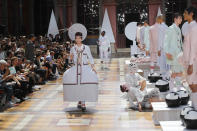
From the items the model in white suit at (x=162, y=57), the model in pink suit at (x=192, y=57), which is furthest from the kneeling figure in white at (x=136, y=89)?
the model in pink suit at (x=192, y=57)

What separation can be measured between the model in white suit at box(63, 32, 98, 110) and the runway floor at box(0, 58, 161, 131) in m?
0.40

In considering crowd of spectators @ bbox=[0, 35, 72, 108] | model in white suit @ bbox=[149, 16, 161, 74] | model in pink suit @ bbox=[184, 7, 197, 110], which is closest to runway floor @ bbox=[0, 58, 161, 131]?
crowd of spectators @ bbox=[0, 35, 72, 108]

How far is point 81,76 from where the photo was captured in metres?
9.58

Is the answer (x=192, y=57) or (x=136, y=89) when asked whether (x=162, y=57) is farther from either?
(x=192, y=57)

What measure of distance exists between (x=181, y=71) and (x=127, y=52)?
1849 cm

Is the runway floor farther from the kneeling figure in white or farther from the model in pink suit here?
the model in pink suit

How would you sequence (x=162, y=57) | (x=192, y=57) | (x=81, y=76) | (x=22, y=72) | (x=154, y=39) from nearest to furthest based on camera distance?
(x=192, y=57), (x=81, y=76), (x=162, y=57), (x=154, y=39), (x=22, y=72)

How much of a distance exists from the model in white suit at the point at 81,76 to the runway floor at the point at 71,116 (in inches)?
15.6

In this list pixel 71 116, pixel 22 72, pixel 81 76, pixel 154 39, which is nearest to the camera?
pixel 71 116

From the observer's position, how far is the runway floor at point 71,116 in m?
8.20

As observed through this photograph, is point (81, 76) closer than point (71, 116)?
No

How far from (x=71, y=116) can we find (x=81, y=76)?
93 centimetres

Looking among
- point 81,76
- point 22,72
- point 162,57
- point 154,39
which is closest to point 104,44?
point 22,72

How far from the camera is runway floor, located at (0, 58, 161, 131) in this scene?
26.9 ft
